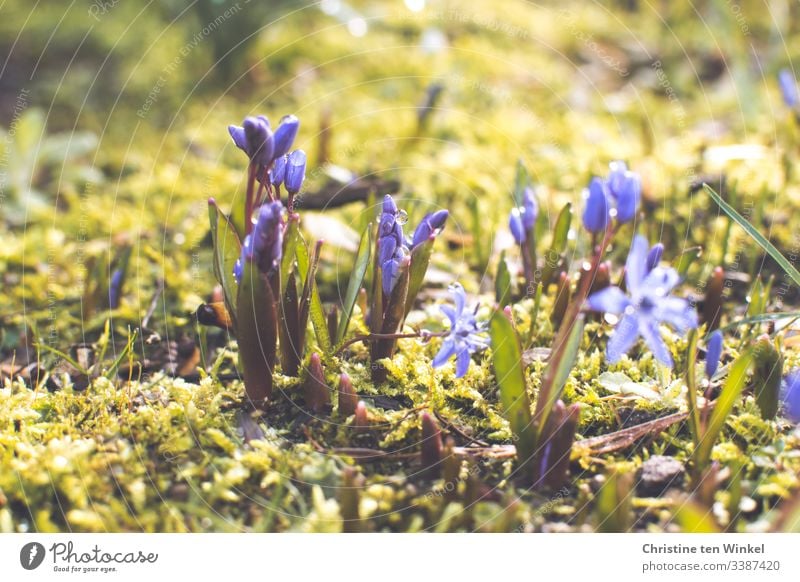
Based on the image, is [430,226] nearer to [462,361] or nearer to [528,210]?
[462,361]

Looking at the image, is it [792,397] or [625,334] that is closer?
[625,334]

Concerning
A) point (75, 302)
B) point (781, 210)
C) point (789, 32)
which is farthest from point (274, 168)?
point (789, 32)

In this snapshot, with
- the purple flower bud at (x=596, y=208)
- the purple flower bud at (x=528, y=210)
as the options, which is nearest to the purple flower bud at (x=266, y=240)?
the purple flower bud at (x=596, y=208)

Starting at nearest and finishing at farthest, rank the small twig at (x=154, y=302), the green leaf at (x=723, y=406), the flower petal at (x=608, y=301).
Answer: the flower petal at (x=608, y=301) → the green leaf at (x=723, y=406) → the small twig at (x=154, y=302)

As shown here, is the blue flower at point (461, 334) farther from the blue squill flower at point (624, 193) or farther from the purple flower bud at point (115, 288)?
the purple flower bud at point (115, 288)

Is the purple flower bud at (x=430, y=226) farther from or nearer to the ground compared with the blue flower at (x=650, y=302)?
farther from the ground
